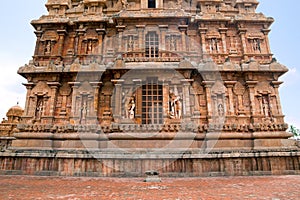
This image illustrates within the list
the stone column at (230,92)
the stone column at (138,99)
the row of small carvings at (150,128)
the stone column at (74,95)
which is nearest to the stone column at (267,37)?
the stone column at (230,92)

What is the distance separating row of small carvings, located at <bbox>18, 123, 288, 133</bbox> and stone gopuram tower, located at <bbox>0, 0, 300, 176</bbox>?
0.22 feet

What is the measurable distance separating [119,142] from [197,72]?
769 centimetres

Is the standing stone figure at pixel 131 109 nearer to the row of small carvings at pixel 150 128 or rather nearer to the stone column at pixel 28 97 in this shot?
the row of small carvings at pixel 150 128

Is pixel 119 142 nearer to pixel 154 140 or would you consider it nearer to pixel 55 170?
pixel 154 140

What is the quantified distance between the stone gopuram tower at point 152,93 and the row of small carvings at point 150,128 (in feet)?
0.22

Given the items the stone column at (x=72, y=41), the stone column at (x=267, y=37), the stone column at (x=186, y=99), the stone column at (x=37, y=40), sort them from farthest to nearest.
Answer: the stone column at (x=72, y=41)
the stone column at (x=37, y=40)
the stone column at (x=267, y=37)
the stone column at (x=186, y=99)

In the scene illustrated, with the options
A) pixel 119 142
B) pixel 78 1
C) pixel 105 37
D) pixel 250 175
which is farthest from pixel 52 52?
pixel 250 175

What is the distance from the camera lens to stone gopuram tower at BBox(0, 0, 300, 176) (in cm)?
1094

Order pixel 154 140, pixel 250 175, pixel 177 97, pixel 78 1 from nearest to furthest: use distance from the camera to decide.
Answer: pixel 250 175 → pixel 154 140 → pixel 177 97 → pixel 78 1

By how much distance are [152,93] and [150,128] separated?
3.01 metres

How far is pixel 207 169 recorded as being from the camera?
10.7 meters

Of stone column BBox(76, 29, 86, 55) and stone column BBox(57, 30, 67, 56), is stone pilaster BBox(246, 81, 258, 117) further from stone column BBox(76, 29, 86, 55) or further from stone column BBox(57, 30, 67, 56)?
Answer: stone column BBox(57, 30, 67, 56)

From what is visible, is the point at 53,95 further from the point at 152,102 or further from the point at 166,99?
the point at 166,99

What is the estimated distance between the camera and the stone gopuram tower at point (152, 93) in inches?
431
